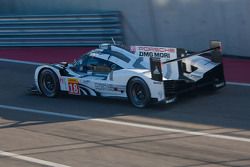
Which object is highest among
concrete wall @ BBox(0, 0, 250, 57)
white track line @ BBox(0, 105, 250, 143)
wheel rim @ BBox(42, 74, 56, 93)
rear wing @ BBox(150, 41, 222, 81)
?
concrete wall @ BBox(0, 0, 250, 57)

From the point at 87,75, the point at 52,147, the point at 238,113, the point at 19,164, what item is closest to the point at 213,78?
the point at 238,113

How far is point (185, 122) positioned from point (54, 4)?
12.1 meters

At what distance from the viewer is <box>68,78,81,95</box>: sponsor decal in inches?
571

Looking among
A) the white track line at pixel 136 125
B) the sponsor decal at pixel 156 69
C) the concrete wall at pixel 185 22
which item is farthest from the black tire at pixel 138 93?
the concrete wall at pixel 185 22

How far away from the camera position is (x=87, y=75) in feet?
47.5

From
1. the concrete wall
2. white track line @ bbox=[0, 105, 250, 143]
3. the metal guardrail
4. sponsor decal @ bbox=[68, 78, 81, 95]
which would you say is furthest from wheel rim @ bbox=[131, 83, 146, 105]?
the metal guardrail

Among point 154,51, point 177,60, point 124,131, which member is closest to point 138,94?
point 177,60

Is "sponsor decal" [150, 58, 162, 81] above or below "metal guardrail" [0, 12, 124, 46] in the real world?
below

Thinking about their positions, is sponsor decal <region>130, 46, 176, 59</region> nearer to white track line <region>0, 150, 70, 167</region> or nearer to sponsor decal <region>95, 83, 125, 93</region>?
sponsor decal <region>95, 83, 125, 93</region>

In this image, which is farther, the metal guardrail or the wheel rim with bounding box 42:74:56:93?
the metal guardrail

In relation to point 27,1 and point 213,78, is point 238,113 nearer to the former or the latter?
point 213,78

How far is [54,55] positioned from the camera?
21.1m

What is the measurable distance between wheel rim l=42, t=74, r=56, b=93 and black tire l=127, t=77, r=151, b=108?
2426 millimetres

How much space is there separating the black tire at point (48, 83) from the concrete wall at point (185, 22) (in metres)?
5.45
